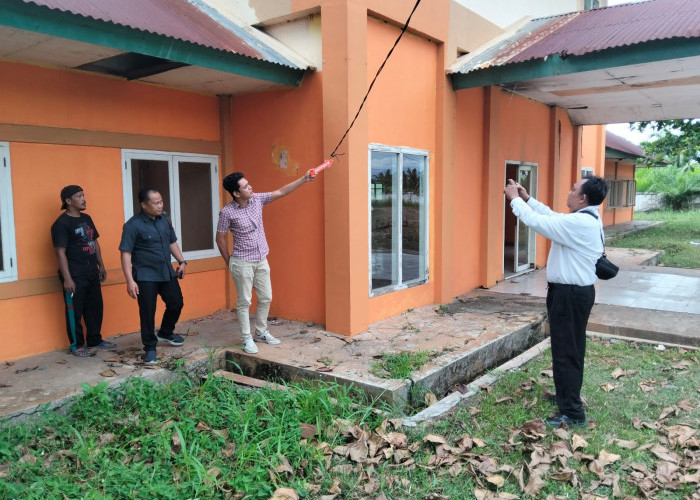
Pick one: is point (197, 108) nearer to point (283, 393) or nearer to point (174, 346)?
point (174, 346)

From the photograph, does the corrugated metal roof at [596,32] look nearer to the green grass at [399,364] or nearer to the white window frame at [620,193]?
the green grass at [399,364]

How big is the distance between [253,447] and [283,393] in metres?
0.84

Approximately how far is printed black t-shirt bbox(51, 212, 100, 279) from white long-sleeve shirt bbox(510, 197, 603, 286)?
413 centimetres

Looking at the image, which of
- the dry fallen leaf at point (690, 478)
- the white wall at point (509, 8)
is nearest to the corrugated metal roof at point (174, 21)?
the white wall at point (509, 8)

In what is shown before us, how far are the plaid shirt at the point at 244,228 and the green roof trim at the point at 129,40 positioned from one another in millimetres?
1423

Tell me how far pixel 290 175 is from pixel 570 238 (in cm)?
359

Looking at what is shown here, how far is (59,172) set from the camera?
5523 millimetres

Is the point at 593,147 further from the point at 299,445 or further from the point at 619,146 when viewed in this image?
the point at 299,445

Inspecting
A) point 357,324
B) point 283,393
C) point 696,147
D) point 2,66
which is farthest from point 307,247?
point 696,147

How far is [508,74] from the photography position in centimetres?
722

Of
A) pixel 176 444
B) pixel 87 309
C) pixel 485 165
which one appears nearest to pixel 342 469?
pixel 176 444

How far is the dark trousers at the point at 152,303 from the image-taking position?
206 inches

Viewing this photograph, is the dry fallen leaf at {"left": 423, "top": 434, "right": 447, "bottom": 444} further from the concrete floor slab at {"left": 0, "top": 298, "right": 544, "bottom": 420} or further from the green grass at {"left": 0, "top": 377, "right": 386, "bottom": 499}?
the concrete floor slab at {"left": 0, "top": 298, "right": 544, "bottom": 420}

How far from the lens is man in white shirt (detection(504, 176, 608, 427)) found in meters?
4.10
